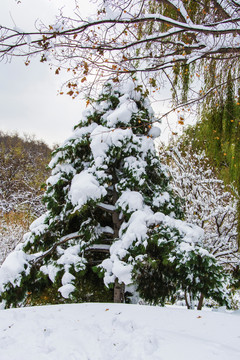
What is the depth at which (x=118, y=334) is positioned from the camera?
3.26 metres

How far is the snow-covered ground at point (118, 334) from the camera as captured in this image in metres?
2.78

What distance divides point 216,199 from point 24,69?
275 inches

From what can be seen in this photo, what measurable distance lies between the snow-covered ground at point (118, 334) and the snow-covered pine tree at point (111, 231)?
1.71 ft

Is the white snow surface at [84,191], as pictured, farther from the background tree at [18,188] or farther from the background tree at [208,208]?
the background tree at [18,188]

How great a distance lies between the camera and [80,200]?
184 inches

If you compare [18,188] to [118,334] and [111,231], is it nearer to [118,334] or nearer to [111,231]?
[111,231]

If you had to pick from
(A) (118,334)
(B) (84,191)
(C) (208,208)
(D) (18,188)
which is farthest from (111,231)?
(D) (18,188)

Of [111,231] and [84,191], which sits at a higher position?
[84,191]

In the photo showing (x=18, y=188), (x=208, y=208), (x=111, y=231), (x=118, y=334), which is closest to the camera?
(x=118, y=334)

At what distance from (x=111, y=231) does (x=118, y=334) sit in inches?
100

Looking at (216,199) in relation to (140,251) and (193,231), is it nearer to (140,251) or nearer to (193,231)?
(193,231)

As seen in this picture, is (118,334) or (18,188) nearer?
(118,334)

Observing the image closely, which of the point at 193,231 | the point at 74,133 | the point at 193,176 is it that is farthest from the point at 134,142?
the point at 193,176

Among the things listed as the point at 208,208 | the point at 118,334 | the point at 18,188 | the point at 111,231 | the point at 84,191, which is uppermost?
the point at 18,188
